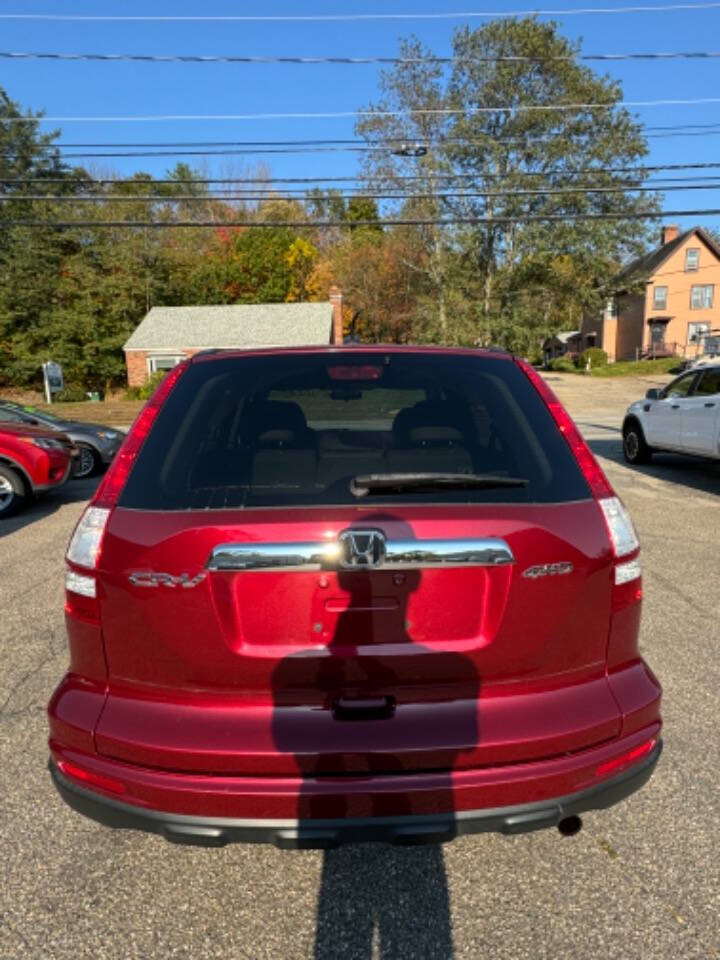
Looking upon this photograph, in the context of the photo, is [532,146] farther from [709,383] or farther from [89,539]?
[89,539]

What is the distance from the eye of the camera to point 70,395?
1423 inches

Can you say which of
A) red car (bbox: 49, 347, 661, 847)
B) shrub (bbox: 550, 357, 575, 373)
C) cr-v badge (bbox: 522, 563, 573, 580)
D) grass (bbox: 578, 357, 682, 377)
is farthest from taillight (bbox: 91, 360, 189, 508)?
shrub (bbox: 550, 357, 575, 373)

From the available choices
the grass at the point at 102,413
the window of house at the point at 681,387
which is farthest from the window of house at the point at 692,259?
the window of house at the point at 681,387

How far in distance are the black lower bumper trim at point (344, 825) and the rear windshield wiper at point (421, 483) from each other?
880mm

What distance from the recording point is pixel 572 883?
209 cm

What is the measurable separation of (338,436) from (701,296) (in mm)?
57784

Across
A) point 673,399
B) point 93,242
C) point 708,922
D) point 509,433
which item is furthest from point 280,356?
point 93,242

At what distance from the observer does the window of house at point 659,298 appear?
51.2 meters

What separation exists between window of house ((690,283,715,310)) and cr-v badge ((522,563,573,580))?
57.9 metres

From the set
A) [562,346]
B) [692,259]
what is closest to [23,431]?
[692,259]

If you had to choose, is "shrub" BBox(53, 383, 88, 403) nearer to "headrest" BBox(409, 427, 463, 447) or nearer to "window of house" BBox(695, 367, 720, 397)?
"window of house" BBox(695, 367, 720, 397)

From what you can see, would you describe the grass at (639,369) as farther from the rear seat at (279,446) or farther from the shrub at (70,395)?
the rear seat at (279,446)

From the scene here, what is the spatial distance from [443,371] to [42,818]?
2.30 metres

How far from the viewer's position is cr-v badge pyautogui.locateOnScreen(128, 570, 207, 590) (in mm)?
1702
